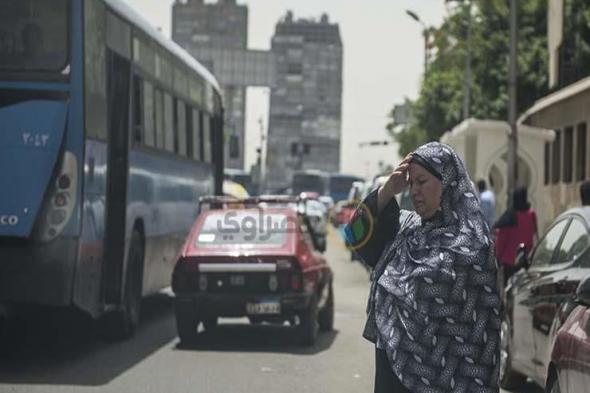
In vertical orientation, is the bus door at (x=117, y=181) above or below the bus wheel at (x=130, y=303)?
above

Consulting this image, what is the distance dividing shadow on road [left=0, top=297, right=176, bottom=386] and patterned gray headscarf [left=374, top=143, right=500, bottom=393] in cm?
647

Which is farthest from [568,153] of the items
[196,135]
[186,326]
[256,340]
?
[186,326]

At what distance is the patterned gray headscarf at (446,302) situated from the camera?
4832mm

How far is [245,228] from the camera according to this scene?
47.2 ft

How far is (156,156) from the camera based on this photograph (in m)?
15.8

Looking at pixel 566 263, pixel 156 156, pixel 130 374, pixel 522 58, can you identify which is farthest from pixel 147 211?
pixel 522 58

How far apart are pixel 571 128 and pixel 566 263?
24.0m

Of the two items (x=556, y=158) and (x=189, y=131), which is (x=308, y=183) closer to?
(x=556, y=158)

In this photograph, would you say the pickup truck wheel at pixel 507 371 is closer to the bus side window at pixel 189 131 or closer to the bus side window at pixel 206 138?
the bus side window at pixel 189 131

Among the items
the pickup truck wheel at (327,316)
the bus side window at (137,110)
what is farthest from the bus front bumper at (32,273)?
the pickup truck wheel at (327,316)

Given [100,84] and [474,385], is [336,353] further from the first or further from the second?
[474,385]

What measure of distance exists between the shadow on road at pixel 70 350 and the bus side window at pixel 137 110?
210 cm

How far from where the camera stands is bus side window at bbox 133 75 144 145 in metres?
14.3

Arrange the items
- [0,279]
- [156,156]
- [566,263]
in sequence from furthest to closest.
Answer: [156,156], [0,279], [566,263]
